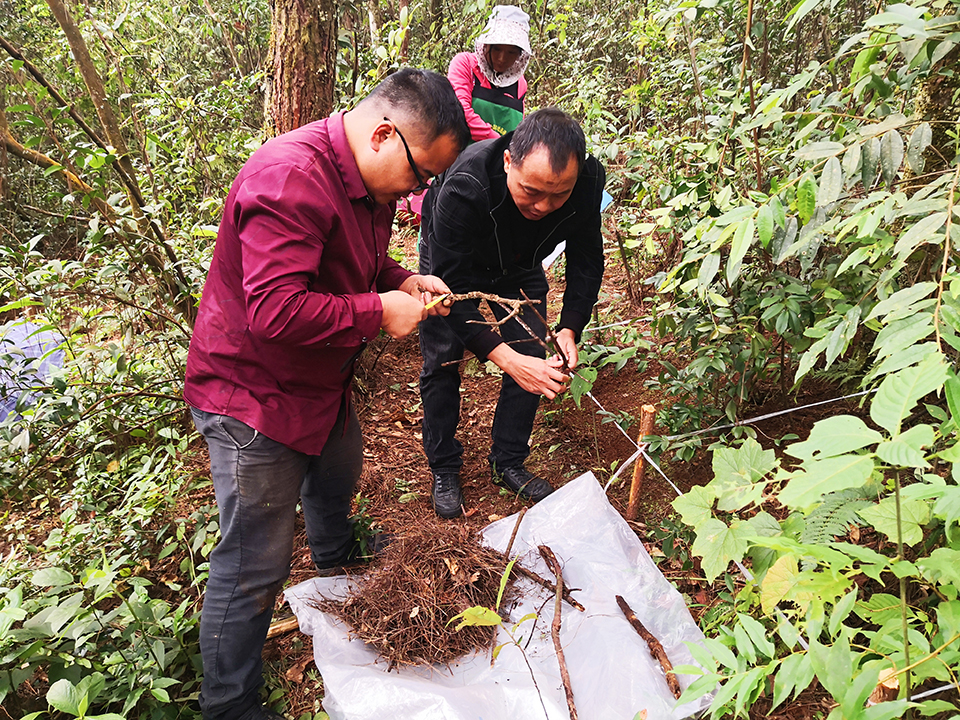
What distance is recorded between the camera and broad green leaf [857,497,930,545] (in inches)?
38.9

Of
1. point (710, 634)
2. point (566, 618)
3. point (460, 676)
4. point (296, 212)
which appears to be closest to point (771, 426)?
point (710, 634)

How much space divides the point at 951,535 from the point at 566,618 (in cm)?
113

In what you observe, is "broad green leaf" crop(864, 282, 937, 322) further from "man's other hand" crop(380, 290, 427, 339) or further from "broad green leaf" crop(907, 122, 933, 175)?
"man's other hand" crop(380, 290, 427, 339)

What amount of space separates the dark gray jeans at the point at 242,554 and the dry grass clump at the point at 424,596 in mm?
327

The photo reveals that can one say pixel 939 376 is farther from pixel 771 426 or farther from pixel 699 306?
pixel 771 426

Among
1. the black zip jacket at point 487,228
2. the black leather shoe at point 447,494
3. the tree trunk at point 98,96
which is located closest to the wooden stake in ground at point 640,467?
the black zip jacket at point 487,228

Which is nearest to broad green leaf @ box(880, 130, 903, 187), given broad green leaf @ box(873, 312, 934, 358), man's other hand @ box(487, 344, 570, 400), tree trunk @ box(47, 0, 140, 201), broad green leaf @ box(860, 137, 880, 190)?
broad green leaf @ box(860, 137, 880, 190)

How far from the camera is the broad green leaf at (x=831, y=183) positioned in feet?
4.13

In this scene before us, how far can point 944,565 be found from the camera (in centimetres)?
84

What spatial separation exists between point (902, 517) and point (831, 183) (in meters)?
0.71

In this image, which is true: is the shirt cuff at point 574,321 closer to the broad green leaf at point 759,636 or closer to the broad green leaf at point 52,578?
the broad green leaf at point 759,636

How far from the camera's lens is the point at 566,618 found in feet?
6.04

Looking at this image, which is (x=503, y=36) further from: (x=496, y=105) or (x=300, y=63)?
(x=300, y=63)

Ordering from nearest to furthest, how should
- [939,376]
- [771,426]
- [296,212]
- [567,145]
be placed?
[939,376] → [296,212] → [567,145] → [771,426]
